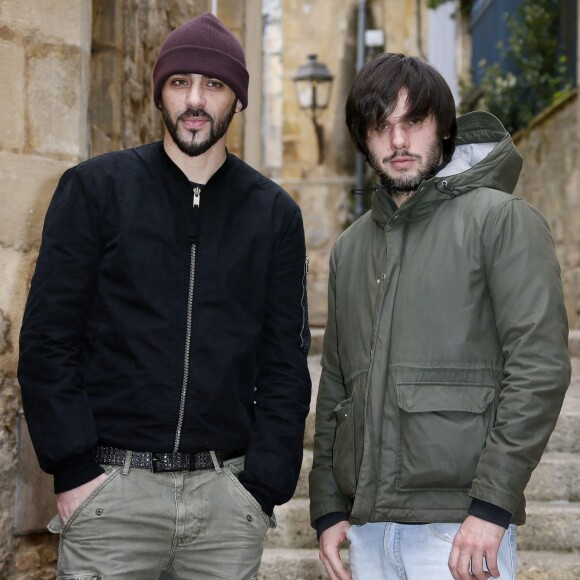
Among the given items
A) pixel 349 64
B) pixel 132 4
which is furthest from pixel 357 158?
pixel 132 4

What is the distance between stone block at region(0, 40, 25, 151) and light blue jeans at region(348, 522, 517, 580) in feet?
4.56

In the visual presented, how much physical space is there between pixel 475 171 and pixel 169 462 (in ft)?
2.81

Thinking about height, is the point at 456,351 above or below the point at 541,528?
above

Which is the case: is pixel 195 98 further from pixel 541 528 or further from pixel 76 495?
pixel 541 528

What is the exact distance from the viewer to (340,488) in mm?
2059

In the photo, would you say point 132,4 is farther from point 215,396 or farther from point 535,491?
point 535,491

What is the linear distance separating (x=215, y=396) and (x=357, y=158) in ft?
35.5

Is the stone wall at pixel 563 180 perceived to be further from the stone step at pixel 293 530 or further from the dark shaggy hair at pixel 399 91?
the dark shaggy hair at pixel 399 91

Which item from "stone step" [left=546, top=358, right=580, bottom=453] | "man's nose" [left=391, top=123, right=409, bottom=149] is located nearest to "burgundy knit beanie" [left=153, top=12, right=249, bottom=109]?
"man's nose" [left=391, top=123, right=409, bottom=149]

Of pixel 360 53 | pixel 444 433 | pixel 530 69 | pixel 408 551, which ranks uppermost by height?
pixel 360 53

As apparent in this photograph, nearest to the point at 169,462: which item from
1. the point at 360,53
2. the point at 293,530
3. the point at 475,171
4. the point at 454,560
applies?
the point at 454,560

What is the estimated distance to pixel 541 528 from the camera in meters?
3.62

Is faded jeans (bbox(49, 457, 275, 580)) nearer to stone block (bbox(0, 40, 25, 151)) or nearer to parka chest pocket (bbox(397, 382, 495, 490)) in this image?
parka chest pocket (bbox(397, 382, 495, 490))

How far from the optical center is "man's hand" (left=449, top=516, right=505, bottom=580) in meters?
1.72
